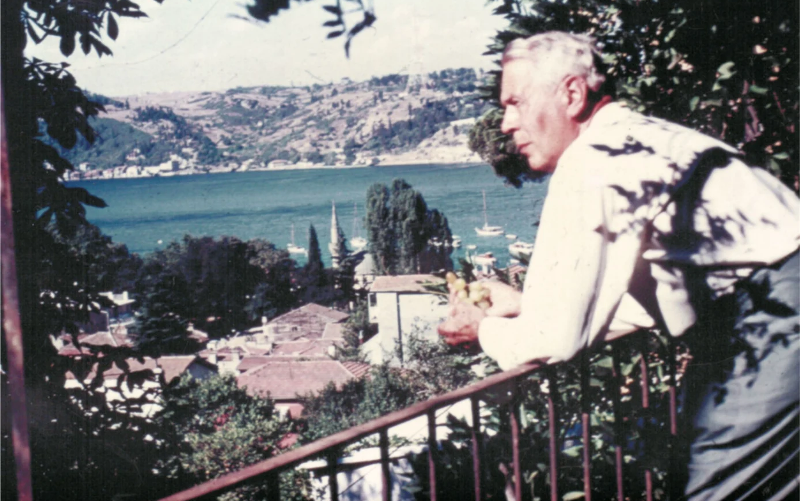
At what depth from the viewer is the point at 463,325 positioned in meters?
1.67

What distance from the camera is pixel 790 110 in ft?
9.64

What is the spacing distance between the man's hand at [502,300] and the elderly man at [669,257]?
12cm

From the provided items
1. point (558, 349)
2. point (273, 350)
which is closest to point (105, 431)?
point (558, 349)

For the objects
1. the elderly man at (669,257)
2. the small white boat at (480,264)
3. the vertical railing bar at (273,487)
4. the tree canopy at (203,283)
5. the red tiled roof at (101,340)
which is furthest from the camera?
the tree canopy at (203,283)

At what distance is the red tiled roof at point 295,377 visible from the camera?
2980cm

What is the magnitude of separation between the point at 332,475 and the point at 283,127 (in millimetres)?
4046

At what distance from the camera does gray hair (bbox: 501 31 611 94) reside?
152cm

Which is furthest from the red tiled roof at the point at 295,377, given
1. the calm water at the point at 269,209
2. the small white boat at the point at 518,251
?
the small white boat at the point at 518,251

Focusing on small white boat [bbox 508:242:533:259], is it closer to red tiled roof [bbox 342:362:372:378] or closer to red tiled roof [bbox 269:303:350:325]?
red tiled roof [bbox 342:362:372:378]

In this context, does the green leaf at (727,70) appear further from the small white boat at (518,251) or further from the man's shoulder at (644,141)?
the man's shoulder at (644,141)

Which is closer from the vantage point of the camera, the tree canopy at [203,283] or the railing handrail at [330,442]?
the railing handrail at [330,442]

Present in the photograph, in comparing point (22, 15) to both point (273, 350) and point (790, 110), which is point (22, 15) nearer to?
point (790, 110)

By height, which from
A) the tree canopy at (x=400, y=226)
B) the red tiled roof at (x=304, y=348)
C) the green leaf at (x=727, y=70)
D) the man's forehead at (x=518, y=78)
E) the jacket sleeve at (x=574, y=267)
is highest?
the green leaf at (x=727, y=70)

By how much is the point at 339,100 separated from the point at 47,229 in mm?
1930
